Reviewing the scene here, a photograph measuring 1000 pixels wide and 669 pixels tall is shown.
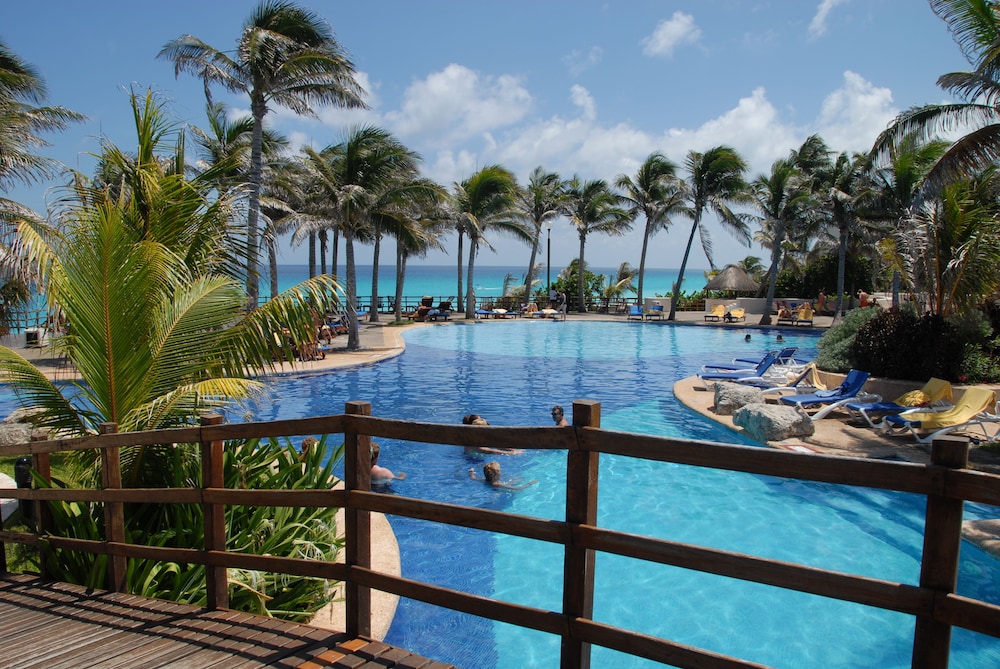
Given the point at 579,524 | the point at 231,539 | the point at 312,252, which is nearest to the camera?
the point at 579,524

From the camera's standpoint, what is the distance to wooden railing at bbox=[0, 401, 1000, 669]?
1938mm

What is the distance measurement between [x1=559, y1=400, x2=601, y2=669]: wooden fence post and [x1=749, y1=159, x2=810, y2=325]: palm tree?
30387 mm

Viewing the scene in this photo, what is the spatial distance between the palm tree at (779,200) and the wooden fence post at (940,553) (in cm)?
3056

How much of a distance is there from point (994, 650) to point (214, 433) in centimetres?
622

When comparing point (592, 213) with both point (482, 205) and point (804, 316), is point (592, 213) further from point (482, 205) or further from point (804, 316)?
point (804, 316)

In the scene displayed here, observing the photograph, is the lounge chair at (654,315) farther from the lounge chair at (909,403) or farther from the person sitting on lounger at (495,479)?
the person sitting on lounger at (495,479)

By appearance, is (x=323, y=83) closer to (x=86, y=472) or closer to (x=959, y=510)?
(x=86, y=472)

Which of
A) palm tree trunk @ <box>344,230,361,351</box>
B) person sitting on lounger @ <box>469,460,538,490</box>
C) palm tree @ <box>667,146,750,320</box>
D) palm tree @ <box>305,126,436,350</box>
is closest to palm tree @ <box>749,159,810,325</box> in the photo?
palm tree @ <box>667,146,750,320</box>

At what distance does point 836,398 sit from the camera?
1141 centimetres

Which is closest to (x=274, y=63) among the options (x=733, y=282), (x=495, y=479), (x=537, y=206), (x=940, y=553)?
(x=495, y=479)

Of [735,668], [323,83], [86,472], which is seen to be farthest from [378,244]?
[735,668]

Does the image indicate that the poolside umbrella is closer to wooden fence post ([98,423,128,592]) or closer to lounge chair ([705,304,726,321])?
lounge chair ([705,304,726,321])

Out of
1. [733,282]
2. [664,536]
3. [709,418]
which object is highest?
[733,282]

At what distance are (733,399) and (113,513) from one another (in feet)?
33.9
